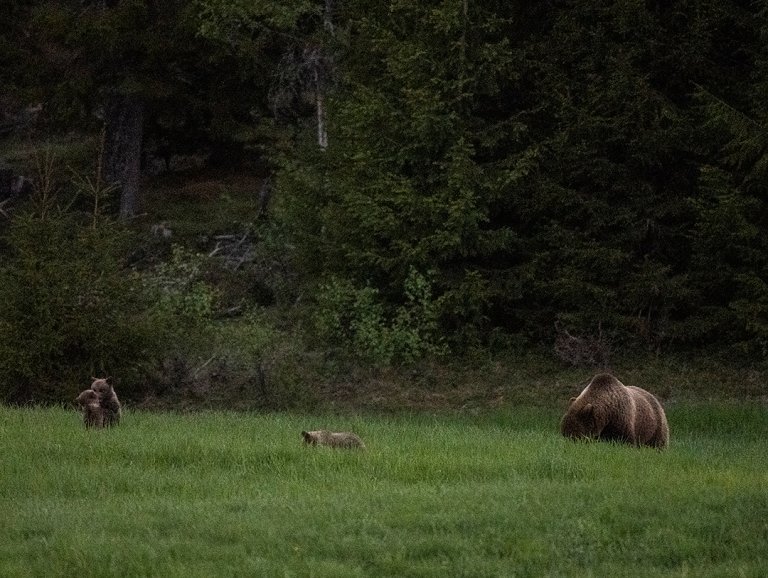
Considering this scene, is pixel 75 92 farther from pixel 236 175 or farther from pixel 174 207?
pixel 236 175

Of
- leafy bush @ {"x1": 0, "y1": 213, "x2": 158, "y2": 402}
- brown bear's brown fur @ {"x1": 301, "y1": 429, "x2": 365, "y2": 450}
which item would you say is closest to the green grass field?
brown bear's brown fur @ {"x1": 301, "y1": 429, "x2": 365, "y2": 450}

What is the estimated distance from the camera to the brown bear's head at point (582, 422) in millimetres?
15086

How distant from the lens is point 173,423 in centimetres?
1797

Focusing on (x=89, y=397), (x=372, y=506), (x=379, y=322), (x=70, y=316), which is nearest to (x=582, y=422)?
(x=372, y=506)

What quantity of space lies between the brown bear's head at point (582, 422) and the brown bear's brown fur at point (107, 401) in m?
6.43

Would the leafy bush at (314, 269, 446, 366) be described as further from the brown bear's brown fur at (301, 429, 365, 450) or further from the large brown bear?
the brown bear's brown fur at (301, 429, 365, 450)

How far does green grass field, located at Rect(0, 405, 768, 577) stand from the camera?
32.1 feet

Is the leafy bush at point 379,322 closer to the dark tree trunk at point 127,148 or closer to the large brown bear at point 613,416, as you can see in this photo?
the large brown bear at point 613,416

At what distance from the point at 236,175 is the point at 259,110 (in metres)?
5.21

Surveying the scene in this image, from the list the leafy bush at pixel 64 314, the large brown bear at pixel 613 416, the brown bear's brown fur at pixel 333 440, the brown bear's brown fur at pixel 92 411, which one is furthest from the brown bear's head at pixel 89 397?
the large brown bear at pixel 613 416

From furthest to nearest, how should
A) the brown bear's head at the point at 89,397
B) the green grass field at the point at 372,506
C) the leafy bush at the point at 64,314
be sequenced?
the leafy bush at the point at 64,314, the brown bear's head at the point at 89,397, the green grass field at the point at 372,506

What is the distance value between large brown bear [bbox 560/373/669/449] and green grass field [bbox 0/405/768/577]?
16.3 inches

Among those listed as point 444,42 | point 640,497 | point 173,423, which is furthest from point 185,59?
point 640,497

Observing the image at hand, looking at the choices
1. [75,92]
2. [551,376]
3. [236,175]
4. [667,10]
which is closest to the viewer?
[551,376]
